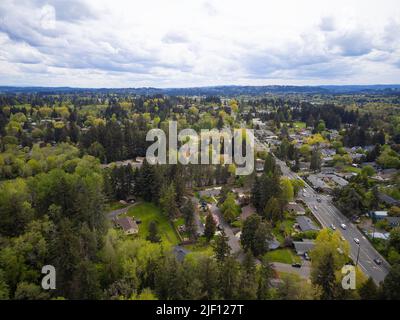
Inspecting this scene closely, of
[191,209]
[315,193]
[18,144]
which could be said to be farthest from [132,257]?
[18,144]

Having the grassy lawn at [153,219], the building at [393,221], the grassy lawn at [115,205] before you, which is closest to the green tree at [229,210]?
the grassy lawn at [153,219]

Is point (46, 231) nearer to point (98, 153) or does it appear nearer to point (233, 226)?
point (233, 226)

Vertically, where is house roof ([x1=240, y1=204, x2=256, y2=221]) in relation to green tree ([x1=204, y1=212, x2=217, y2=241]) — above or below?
below

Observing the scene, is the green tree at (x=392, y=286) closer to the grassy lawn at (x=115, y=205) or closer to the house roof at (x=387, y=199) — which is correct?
the house roof at (x=387, y=199)

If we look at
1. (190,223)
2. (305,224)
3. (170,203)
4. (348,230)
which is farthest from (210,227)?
(348,230)

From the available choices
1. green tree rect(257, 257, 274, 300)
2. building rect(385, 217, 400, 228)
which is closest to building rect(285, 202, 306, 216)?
building rect(385, 217, 400, 228)

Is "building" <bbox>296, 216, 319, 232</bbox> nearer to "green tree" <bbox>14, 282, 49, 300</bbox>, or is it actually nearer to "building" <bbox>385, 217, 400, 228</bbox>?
"building" <bbox>385, 217, 400, 228</bbox>

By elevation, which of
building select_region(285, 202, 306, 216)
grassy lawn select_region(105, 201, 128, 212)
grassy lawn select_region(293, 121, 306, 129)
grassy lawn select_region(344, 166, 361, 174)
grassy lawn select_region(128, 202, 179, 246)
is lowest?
grassy lawn select_region(128, 202, 179, 246)
